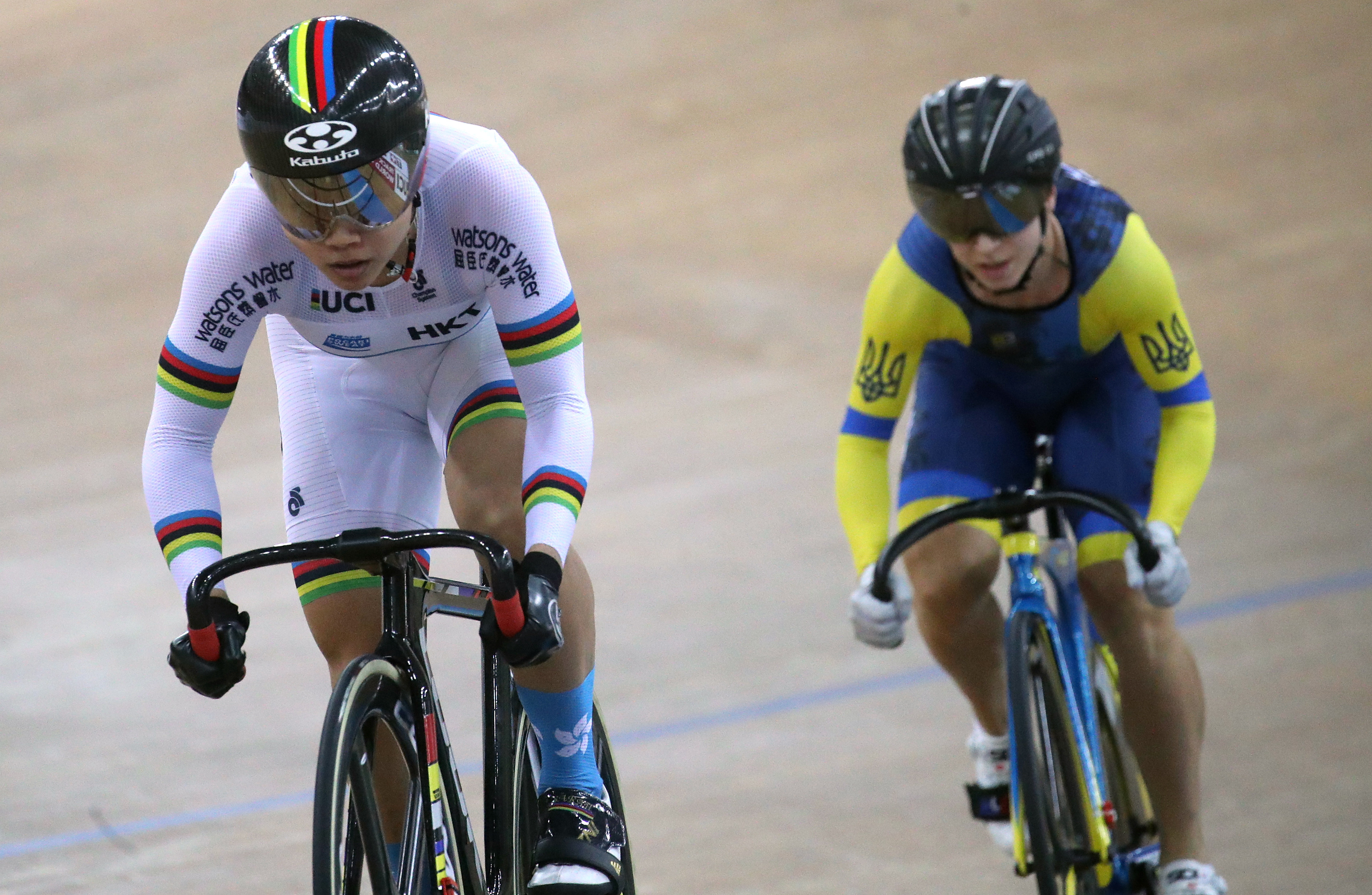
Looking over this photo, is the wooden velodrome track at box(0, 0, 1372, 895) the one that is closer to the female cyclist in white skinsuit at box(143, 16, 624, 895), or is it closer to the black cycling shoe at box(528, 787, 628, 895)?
the black cycling shoe at box(528, 787, 628, 895)

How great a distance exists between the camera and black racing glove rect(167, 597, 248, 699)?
227cm

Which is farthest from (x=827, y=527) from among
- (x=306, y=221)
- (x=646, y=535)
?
(x=306, y=221)

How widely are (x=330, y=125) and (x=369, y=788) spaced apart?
2.69ft

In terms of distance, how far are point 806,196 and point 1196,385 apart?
16.7 ft

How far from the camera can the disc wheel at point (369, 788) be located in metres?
2.09

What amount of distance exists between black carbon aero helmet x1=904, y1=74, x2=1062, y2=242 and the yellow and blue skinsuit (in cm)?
18

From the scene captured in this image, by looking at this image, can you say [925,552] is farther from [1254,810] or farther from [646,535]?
[646,535]

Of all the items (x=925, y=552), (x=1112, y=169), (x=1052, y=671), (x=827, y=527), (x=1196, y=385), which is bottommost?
(x=1052, y=671)

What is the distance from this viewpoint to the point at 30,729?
4719 mm

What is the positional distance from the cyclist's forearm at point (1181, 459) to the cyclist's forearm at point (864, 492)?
44 centimetres

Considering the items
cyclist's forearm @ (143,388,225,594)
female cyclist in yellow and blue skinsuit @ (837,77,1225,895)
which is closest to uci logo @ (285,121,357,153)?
cyclist's forearm @ (143,388,225,594)

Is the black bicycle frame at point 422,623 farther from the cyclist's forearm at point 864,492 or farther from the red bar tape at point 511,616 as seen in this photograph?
the cyclist's forearm at point 864,492

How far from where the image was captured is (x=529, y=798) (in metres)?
2.72

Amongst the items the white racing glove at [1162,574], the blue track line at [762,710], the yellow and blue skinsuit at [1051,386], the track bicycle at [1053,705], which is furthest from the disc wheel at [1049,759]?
the blue track line at [762,710]
